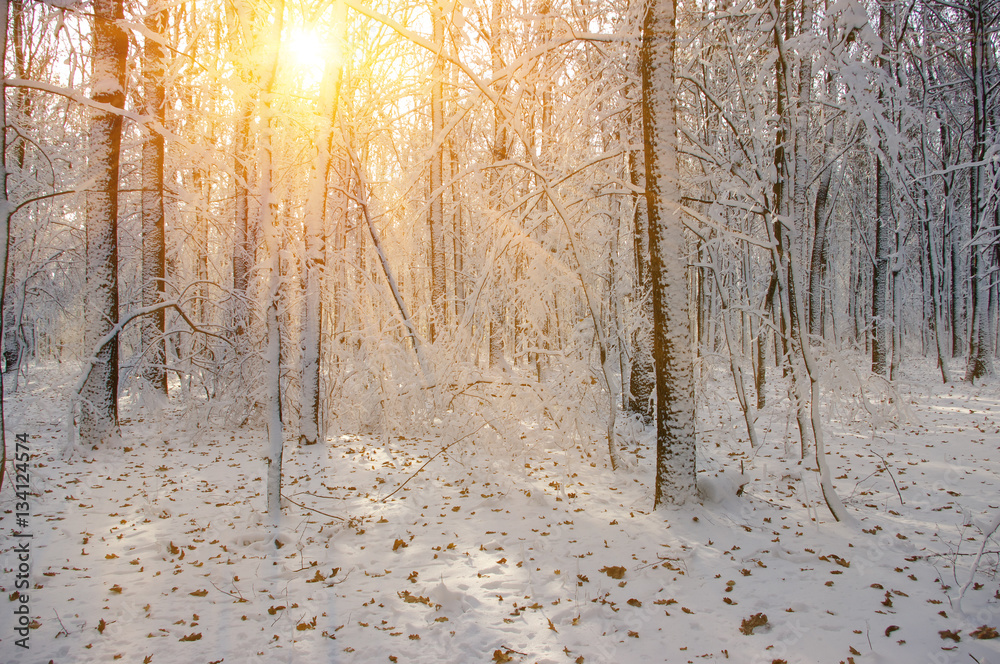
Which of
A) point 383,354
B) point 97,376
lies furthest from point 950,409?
point 97,376

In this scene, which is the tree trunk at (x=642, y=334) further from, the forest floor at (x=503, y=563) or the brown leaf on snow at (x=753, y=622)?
the brown leaf on snow at (x=753, y=622)

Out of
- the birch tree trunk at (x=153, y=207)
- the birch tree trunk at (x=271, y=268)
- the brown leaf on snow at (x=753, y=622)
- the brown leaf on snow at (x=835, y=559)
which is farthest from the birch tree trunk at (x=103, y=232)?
the brown leaf on snow at (x=835, y=559)

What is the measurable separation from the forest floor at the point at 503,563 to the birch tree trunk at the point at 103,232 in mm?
830

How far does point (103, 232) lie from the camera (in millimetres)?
8367

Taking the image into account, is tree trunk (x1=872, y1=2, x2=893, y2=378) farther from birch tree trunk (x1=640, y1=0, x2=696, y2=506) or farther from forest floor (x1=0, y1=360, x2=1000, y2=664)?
birch tree trunk (x1=640, y1=0, x2=696, y2=506)

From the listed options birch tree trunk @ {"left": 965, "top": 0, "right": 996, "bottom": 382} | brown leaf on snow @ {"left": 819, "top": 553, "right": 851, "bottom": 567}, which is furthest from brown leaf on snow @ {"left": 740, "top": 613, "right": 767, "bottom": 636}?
birch tree trunk @ {"left": 965, "top": 0, "right": 996, "bottom": 382}

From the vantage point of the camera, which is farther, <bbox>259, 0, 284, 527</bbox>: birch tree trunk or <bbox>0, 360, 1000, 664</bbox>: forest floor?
<bbox>259, 0, 284, 527</bbox>: birch tree trunk

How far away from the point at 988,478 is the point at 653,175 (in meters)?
5.88

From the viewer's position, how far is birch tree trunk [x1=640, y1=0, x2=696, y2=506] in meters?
5.50

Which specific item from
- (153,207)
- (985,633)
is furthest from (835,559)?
(153,207)

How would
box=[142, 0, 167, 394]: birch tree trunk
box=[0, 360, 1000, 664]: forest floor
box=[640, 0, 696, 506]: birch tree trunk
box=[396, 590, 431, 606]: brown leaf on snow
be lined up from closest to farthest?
1. box=[0, 360, 1000, 664]: forest floor
2. box=[396, 590, 431, 606]: brown leaf on snow
3. box=[640, 0, 696, 506]: birch tree trunk
4. box=[142, 0, 167, 394]: birch tree trunk

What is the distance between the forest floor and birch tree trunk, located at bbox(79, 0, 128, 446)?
0.83m

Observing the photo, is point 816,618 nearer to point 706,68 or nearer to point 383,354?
point 706,68

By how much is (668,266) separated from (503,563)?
3358 mm
